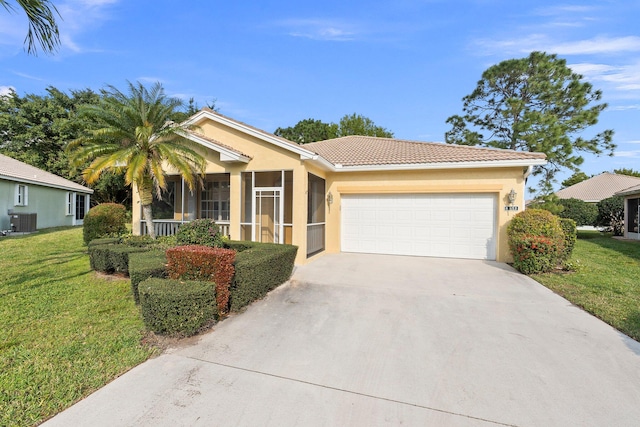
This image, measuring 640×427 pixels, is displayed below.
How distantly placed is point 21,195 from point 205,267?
797 inches

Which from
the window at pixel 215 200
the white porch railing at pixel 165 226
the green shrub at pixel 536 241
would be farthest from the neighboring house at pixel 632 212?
the white porch railing at pixel 165 226

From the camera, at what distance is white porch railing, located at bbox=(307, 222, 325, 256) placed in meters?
10.2

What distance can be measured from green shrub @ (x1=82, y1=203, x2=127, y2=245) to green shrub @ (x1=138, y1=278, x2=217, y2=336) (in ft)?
28.9

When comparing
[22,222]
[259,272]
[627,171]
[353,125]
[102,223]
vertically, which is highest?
[353,125]

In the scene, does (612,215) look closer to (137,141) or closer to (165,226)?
(165,226)

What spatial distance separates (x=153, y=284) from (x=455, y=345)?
4543 mm

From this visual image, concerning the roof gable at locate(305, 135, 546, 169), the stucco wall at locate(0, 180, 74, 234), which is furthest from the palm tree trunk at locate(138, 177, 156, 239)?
the stucco wall at locate(0, 180, 74, 234)

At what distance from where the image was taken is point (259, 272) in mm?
6027

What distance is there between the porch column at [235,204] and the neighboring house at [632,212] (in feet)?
69.4

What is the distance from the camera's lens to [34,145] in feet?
88.5

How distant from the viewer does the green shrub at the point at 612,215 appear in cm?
1968

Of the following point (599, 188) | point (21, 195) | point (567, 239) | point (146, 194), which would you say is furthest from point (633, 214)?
point (21, 195)

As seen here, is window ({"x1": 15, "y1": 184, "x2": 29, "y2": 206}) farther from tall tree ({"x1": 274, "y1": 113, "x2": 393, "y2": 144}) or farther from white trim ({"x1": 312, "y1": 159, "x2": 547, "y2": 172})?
tall tree ({"x1": 274, "y1": 113, "x2": 393, "y2": 144})

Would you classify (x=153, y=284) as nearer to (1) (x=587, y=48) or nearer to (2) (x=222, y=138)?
(2) (x=222, y=138)
